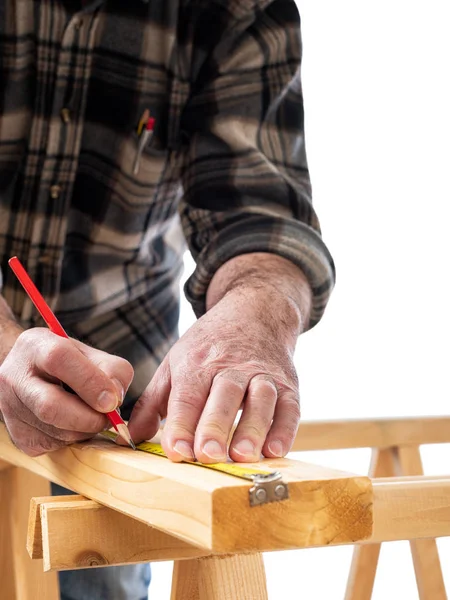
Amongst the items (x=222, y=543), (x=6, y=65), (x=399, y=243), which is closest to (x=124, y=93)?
(x=6, y=65)

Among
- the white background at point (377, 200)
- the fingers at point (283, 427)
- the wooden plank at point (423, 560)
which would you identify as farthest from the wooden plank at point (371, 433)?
the white background at point (377, 200)

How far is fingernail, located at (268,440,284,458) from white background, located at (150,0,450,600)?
6.16 ft

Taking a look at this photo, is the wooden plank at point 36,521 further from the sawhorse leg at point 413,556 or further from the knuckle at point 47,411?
the sawhorse leg at point 413,556

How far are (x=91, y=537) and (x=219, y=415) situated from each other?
0.56 ft

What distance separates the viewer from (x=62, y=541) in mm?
805

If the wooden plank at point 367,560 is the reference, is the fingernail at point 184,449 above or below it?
above

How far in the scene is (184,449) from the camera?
0.80m

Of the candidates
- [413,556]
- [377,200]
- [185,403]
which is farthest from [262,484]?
[377,200]

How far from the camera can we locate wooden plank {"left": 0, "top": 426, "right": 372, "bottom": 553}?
62 centimetres

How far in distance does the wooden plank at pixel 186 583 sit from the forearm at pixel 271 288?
0.32 metres

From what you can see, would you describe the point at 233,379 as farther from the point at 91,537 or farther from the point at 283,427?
the point at 91,537

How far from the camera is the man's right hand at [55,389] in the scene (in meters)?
0.86

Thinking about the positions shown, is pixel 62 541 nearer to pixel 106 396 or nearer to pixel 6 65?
pixel 106 396

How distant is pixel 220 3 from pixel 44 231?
1.62 feet
